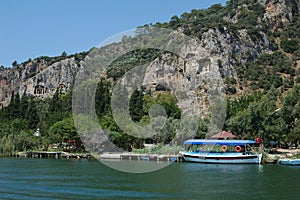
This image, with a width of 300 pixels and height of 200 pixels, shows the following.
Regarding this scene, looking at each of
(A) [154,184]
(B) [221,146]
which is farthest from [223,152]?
(A) [154,184]

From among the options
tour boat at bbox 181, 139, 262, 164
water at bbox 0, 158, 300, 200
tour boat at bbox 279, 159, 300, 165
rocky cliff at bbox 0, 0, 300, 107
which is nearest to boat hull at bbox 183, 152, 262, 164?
tour boat at bbox 181, 139, 262, 164

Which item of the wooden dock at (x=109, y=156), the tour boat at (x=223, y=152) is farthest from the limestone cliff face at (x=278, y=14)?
the wooden dock at (x=109, y=156)

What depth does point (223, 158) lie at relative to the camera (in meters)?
43.0

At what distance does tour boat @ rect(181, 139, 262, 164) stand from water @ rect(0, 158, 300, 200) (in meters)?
5.38

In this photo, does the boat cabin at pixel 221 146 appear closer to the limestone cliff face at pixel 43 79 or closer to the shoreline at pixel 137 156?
the shoreline at pixel 137 156

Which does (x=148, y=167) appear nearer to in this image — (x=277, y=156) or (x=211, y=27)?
(x=277, y=156)

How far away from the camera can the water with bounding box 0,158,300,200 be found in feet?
78.0

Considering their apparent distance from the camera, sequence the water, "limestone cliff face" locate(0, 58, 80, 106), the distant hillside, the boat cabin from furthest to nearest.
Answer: "limestone cliff face" locate(0, 58, 80, 106), the distant hillside, the boat cabin, the water

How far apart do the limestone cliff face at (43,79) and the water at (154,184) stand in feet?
224

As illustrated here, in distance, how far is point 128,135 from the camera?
2120 inches

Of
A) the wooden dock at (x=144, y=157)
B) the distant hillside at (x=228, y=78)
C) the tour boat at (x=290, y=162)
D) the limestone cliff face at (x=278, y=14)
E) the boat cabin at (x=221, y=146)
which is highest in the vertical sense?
the limestone cliff face at (x=278, y=14)

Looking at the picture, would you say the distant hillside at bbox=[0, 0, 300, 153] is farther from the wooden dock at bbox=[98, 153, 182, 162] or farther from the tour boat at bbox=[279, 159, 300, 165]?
the tour boat at bbox=[279, 159, 300, 165]

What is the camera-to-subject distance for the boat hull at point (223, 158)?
136 feet

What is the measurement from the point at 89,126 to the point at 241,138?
17679 mm
